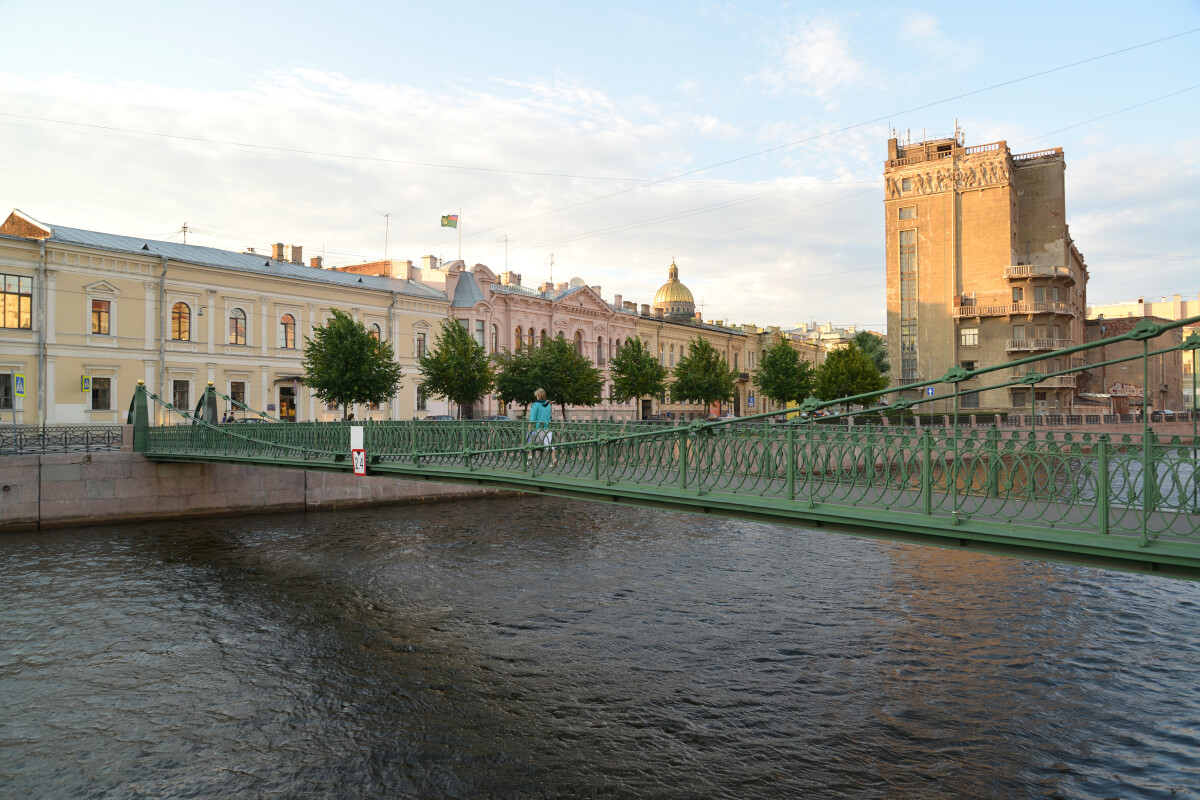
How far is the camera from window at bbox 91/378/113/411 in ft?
88.6

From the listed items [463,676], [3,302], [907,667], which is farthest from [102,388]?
[907,667]

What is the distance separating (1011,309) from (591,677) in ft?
144

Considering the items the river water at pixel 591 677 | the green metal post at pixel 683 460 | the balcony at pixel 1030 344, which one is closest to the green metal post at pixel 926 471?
the river water at pixel 591 677

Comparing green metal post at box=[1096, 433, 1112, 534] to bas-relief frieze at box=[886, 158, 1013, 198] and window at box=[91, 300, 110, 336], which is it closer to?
window at box=[91, 300, 110, 336]

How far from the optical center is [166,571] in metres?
14.8

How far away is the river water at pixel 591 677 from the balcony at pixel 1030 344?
33.7 metres

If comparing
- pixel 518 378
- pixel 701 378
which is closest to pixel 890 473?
pixel 518 378

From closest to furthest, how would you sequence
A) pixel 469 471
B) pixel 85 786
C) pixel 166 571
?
pixel 85 786
pixel 469 471
pixel 166 571

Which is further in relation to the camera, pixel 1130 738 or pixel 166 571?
pixel 166 571

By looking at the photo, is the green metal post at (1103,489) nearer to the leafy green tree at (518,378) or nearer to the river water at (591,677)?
the river water at (591,677)

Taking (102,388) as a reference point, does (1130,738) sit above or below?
below

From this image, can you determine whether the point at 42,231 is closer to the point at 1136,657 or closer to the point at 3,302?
the point at 3,302

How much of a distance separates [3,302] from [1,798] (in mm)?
24050

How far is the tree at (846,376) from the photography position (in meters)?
42.1
